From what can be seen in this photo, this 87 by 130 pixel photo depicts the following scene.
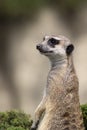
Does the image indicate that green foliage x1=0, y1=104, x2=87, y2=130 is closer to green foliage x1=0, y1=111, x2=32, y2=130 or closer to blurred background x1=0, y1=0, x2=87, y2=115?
green foliage x1=0, y1=111, x2=32, y2=130

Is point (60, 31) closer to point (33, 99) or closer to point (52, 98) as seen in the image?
point (33, 99)

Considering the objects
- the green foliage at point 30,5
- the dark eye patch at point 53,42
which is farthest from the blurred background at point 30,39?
the dark eye patch at point 53,42

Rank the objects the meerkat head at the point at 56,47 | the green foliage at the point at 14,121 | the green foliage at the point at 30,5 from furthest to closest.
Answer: the green foliage at the point at 30,5 → the green foliage at the point at 14,121 → the meerkat head at the point at 56,47

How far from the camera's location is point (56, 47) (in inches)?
286

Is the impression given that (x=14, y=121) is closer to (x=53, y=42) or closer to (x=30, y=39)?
(x=53, y=42)

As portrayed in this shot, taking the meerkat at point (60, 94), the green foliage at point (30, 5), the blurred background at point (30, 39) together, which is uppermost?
the meerkat at point (60, 94)

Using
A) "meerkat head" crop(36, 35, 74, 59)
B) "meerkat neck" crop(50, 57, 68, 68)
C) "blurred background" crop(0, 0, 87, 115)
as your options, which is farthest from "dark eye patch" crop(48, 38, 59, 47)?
"blurred background" crop(0, 0, 87, 115)

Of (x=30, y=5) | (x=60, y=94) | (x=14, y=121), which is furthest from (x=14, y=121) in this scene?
(x=30, y=5)

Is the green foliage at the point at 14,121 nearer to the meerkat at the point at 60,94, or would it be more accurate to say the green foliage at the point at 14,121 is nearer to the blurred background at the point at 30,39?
the meerkat at the point at 60,94

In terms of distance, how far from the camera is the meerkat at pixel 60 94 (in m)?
7.20

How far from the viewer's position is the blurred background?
16.1 meters

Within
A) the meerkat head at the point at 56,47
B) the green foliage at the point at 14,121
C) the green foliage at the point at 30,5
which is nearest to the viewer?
the meerkat head at the point at 56,47

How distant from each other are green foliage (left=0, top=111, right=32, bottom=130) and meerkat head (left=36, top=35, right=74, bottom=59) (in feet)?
6.70

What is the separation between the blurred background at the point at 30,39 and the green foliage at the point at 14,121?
653 cm
